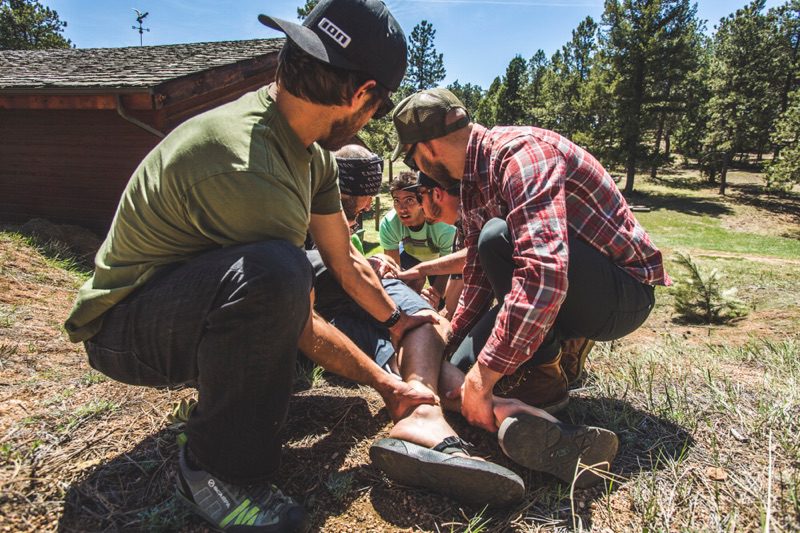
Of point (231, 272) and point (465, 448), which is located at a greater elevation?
point (231, 272)

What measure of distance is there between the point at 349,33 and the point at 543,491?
68.6 inches

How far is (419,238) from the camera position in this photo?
15.7 feet

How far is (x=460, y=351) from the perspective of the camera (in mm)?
2418

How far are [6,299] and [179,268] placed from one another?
3443 mm

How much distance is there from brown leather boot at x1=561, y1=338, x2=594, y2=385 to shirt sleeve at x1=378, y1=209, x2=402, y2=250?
8.88ft

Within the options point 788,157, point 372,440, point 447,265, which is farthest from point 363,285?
point 788,157

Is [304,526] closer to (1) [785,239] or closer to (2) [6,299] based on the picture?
(2) [6,299]

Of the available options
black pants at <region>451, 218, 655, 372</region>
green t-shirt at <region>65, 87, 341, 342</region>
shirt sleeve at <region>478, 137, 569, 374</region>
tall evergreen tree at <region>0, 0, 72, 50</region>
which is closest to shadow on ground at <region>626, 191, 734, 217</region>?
black pants at <region>451, 218, 655, 372</region>

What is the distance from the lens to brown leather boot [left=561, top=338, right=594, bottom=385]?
A: 228 centimetres

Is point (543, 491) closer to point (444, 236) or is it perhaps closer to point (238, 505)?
point (238, 505)

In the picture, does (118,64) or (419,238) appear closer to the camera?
(419,238)

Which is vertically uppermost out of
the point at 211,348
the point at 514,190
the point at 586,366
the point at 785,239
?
the point at 514,190

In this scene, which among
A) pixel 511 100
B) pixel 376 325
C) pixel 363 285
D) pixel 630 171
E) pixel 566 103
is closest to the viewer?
pixel 363 285

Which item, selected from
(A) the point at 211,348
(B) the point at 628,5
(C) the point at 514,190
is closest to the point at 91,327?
(A) the point at 211,348
